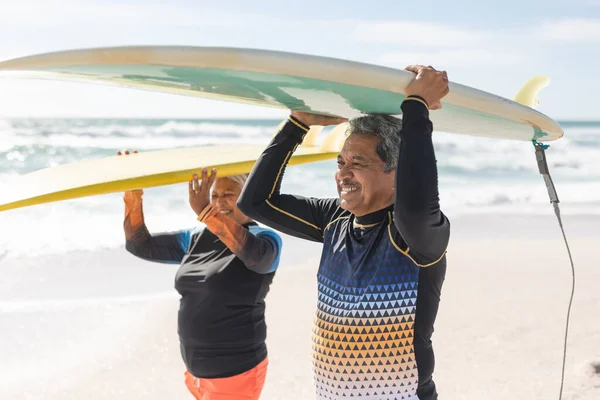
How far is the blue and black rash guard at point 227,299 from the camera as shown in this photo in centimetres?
279

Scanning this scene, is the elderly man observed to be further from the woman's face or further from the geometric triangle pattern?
the woman's face

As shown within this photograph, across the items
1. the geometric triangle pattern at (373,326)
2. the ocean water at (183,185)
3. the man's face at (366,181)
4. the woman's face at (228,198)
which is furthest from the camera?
the ocean water at (183,185)

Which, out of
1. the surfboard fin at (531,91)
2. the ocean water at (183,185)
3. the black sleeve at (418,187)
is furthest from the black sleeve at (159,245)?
the black sleeve at (418,187)

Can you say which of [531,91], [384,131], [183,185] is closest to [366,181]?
[384,131]

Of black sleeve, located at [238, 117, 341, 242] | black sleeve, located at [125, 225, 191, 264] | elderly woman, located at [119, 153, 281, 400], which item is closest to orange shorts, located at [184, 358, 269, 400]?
elderly woman, located at [119, 153, 281, 400]

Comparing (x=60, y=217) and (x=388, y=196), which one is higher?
(x=388, y=196)

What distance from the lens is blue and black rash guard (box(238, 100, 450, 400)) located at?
5.75 feet

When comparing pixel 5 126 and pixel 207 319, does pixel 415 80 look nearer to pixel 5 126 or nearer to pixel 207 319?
pixel 207 319

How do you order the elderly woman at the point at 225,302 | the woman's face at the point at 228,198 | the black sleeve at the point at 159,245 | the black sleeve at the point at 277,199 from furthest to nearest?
the black sleeve at the point at 159,245, the woman's face at the point at 228,198, the elderly woman at the point at 225,302, the black sleeve at the point at 277,199

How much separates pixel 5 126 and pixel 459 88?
42.4 meters

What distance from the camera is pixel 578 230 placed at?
33.1 ft

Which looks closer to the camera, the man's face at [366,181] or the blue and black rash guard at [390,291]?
the blue and black rash guard at [390,291]

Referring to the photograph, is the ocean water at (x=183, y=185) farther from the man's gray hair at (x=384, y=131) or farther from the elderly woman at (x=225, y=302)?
the man's gray hair at (x=384, y=131)

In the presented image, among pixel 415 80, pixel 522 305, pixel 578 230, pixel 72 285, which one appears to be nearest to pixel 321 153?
pixel 415 80
